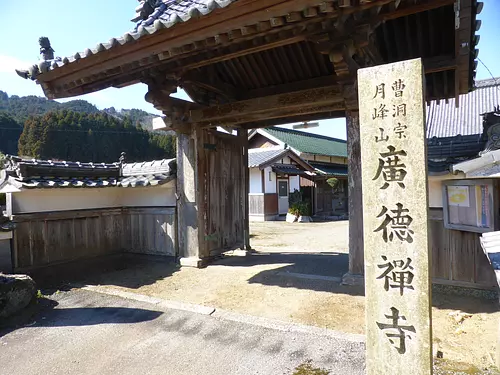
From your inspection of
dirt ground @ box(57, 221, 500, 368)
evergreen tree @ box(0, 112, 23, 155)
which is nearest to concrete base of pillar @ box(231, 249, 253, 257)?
dirt ground @ box(57, 221, 500, 368)

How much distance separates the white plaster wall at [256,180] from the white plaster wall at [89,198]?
11.2 m

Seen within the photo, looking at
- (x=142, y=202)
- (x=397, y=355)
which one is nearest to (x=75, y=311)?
(x=142, y=202)

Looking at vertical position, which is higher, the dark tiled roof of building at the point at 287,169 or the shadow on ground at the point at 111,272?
the dark tiled roof of building at the point at 287,169

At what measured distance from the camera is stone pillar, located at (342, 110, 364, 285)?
5312mm

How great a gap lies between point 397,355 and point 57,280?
6396 millimetres

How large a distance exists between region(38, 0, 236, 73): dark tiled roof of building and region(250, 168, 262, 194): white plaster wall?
1317cm

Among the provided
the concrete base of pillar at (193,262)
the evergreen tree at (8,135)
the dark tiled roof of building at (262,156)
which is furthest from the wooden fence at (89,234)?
the evergreen tree at (8,135)

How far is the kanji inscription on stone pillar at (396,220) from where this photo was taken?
2395 millimetres

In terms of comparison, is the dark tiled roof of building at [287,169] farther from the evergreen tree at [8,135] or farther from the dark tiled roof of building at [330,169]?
the evergreen tree at [8,135]

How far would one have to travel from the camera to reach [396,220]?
97.7 inches

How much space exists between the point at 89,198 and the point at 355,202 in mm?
5870

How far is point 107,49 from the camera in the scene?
4.65m

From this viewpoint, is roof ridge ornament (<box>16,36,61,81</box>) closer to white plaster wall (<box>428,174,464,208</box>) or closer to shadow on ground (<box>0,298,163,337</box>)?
shadow on ground (<box>0,298,163,337</box>)

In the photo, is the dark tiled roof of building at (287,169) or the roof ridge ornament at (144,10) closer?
the roof ridge ornament at (144,10)
